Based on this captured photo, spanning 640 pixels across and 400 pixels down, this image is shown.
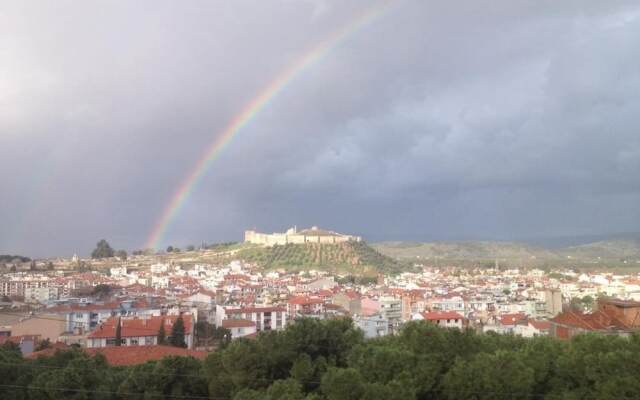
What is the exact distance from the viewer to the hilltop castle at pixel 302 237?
102938 millimetres

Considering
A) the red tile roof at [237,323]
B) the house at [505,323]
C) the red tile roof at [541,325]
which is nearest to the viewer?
the red tile roof at [541,325]

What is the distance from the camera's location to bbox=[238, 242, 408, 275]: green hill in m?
87.8

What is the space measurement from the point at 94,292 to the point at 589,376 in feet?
165

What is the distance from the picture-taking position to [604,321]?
2180cm

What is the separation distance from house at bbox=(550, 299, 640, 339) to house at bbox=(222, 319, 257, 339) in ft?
53.9

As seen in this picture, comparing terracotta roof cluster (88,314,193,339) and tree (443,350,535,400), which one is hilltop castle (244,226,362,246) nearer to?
terracotta roof cluster (88,314,193,339)

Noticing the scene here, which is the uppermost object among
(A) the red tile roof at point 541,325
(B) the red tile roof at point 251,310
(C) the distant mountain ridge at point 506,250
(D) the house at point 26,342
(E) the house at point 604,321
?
(C) the distant mountain ridge at point 506,250

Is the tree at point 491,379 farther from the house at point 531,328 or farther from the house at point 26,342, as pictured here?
the house at point 531,328

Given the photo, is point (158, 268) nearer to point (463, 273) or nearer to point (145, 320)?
point (463, 273)

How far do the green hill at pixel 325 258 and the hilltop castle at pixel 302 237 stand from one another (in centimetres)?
213

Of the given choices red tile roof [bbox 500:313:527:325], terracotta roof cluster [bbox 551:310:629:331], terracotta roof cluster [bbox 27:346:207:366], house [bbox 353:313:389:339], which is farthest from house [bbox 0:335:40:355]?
red tile roof [bbox 500:313:527:325]

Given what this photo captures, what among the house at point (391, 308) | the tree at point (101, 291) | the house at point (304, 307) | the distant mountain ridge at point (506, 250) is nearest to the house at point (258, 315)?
the house at point (304, 307)

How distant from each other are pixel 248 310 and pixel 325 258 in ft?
186

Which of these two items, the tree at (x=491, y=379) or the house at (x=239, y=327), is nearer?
the tree at (x=491, y=379)
